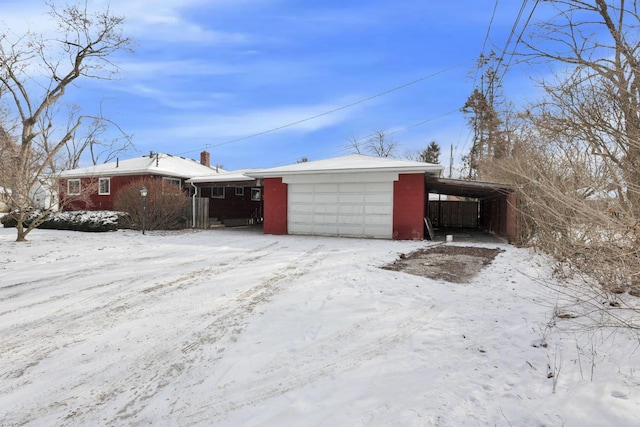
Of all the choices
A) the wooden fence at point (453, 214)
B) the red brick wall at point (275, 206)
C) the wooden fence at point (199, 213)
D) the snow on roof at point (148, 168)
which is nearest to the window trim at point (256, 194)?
the snow on roof at point (148, 168)

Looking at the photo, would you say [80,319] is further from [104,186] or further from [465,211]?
[465,211]

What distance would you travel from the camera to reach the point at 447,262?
8.17 m

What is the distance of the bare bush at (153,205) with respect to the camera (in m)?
15.3

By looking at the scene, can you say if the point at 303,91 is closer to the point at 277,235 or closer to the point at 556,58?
the point at 277,235

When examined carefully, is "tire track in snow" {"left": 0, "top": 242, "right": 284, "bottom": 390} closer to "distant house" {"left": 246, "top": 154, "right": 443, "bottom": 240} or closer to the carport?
"distant house" {"left": 246, "top": 154, "right": 443, "bottom": 240}

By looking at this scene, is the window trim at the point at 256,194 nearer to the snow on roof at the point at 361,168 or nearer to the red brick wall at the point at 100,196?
the red brick wall at the point at 100,196

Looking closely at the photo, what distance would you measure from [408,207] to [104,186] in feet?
58.5

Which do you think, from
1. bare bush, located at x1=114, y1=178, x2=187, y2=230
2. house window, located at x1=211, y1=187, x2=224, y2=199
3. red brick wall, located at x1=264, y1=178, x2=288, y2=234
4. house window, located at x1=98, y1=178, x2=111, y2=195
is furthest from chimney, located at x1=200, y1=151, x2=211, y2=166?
red brick wall, located at x1=264, y1=178, x2=288, y2=234

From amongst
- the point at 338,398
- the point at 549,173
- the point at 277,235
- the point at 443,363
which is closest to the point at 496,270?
the point at 549,173

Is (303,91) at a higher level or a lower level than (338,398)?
higher

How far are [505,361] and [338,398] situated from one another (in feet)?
5.53

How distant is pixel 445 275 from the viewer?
22.0 feet

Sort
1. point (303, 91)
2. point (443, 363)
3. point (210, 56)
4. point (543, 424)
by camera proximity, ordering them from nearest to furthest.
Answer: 1. point (543, 424)
2. point (443, 363)
3. point (210, 56)
4. point (303, 91)

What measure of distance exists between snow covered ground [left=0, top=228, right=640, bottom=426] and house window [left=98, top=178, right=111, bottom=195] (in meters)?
15.4
